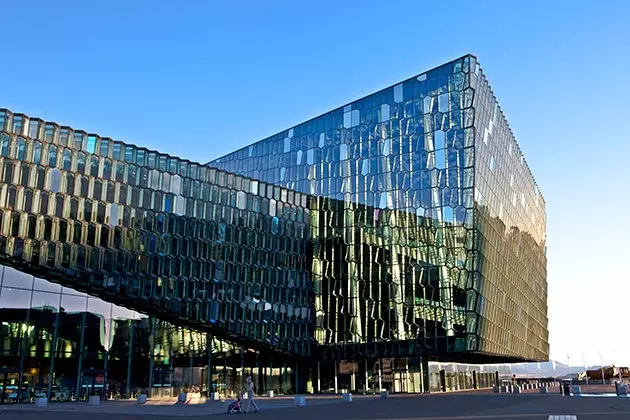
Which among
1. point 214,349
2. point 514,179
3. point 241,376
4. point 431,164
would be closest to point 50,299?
point 214,349

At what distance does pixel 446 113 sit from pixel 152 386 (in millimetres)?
31763

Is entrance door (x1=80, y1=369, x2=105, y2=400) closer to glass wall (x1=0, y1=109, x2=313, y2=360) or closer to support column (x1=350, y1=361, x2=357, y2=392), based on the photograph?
glass wall (x1=0, y1=109, x2=313, y2=360)

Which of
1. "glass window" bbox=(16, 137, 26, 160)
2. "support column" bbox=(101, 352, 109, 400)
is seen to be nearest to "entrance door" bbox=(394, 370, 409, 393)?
"support column" bbox=(101, 352, 109, 400)

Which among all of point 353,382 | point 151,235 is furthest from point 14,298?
point 353,382

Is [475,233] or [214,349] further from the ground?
[475,233]

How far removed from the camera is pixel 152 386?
47406 mm

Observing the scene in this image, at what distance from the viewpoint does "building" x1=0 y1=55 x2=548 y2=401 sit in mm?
40594

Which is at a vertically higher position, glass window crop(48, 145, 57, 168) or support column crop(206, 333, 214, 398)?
glass window crop(48, 145, 57, 168)

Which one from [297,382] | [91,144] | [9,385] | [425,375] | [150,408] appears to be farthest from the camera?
[425,375]

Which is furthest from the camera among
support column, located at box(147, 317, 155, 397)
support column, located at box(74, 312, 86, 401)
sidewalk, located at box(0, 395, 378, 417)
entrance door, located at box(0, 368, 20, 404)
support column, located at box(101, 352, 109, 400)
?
support column, located at box(147, 317, 155, 397)

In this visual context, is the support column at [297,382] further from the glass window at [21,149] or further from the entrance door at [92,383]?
the glass window at [21,149]

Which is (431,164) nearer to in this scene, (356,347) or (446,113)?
(446,113)

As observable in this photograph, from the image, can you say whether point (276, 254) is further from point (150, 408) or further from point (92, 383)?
point (150, 408)

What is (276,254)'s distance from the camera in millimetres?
57438
